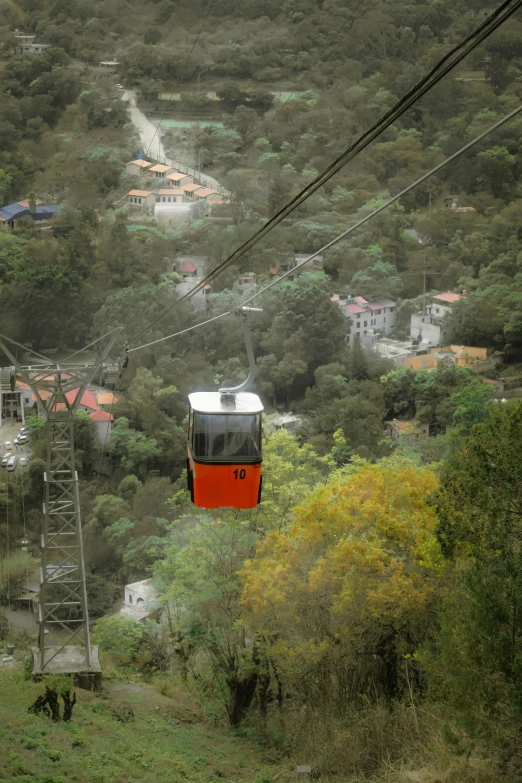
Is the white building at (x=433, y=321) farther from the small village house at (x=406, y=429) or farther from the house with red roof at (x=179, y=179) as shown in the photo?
the house with red roof at (x=179, y=179)

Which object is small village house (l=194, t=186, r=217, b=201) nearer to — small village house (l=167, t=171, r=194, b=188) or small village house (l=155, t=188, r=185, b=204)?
small village house (l=155, t=188, r=185, b=204)

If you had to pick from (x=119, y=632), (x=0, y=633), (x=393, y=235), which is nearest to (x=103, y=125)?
(x=393, y=235)

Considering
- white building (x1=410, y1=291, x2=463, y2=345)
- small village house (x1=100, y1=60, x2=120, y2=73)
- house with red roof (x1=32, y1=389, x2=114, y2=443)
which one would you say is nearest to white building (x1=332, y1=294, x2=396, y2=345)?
white building (x1=410, y1=291, x2=463, y2=345)

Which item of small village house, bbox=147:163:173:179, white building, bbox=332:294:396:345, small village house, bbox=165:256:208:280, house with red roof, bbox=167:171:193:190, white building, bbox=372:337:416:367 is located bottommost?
white building, bbox=372:337:416:367

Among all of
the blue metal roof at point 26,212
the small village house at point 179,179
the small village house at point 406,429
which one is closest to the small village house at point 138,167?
the small village house at point 179,179

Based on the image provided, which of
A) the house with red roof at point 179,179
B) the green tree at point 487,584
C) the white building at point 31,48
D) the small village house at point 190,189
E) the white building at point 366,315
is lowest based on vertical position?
the white building at point 366,315

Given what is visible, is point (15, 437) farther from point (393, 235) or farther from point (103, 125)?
point (103, 125)
